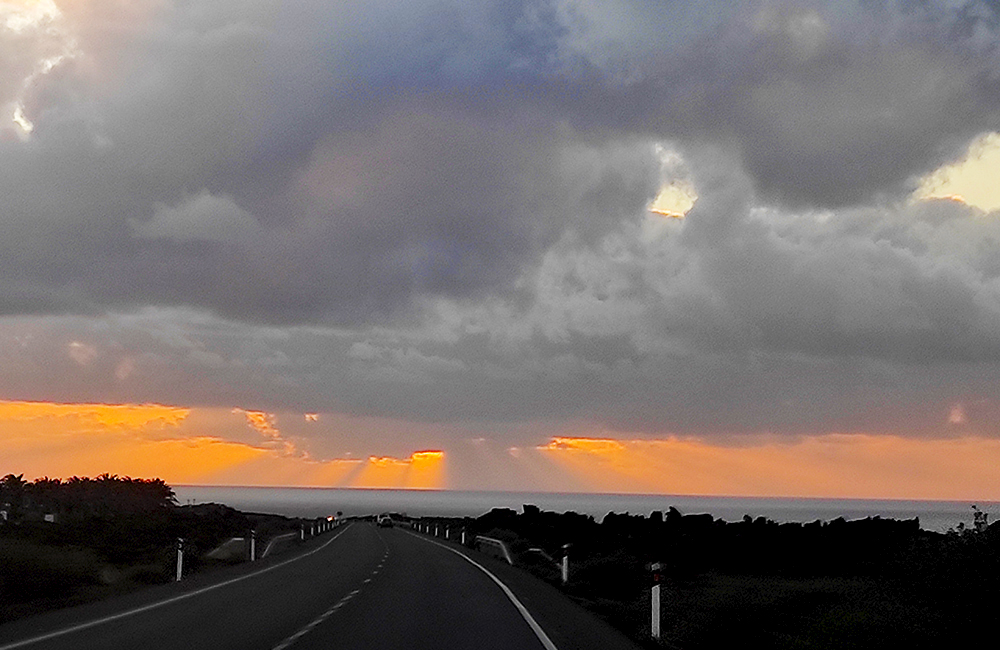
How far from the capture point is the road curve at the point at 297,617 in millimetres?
15852

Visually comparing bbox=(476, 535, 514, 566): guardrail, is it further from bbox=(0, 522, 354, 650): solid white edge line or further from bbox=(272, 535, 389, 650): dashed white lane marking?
bbox=(272, 535, 389, 650): dashed white lane marking

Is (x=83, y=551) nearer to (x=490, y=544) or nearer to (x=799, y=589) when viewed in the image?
(x=490, y=544)

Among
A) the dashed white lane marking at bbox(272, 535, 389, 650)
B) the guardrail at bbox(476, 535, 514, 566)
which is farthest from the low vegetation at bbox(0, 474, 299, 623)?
the guardrail at bbox(476, 535, 514, 566)

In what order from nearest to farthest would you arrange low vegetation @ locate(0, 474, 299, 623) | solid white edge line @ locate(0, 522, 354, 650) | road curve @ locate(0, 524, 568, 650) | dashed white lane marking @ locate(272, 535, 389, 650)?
1. solid white edge line @ locate(0, 522, 354, 650)
2. dashed white lane marking @ locate(272, 535, 389, 650)
3. road curve @ locate(0, 524, 568, 650)
4. low vegetation @ locate(0, 474, 299, 623)

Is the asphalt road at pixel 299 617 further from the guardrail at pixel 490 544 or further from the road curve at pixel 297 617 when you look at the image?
the guardrail at pixel 490 544

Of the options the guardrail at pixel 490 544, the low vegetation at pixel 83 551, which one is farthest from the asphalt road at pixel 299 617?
the guardrail at pixel 490 544

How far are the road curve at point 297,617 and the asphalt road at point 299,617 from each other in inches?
0.6

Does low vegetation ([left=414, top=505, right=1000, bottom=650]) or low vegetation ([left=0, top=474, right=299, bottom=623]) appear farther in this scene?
low vegetation ([left=0, top=474, right=299, bottom=623])

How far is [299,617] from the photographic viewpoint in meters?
19.5

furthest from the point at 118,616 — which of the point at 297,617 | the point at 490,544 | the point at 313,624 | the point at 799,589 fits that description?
the point at 490,544

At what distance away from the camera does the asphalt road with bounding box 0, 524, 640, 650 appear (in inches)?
625

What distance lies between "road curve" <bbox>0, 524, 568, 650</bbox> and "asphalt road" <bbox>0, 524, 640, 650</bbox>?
0.02 meters

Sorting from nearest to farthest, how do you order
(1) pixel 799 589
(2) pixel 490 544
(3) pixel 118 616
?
(3) pixel 118 616 → (1) pixel 799 589 → (2) pixel 490 544

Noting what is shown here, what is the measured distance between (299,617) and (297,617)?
3 centimetres
